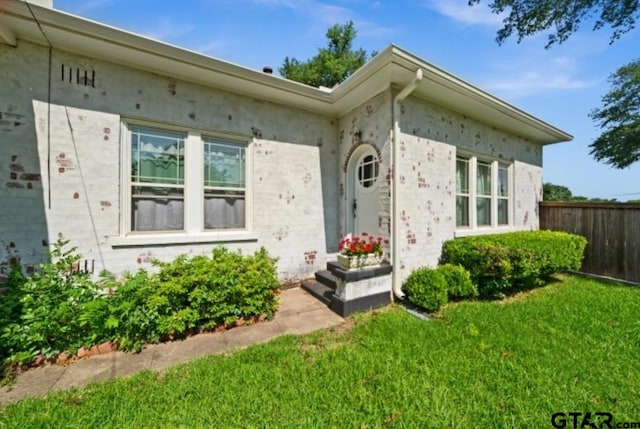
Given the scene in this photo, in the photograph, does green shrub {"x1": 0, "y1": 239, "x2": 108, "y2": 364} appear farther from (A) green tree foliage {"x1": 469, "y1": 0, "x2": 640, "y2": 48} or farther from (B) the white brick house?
(A) green tree foliage {"x1": 469, "y1": 0, "x2": 640, "y2": 48}

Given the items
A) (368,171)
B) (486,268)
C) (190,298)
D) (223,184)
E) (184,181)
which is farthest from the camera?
(368,171)

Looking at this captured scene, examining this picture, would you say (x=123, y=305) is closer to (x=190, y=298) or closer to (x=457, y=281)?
(x=190, y=298)

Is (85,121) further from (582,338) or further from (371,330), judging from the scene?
(582,338)

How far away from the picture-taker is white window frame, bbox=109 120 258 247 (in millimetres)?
3846

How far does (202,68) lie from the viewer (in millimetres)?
3916

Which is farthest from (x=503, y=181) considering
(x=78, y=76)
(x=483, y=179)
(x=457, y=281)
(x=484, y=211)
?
(x=78, y=76)

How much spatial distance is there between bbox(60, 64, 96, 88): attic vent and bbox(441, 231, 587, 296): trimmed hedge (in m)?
6.38

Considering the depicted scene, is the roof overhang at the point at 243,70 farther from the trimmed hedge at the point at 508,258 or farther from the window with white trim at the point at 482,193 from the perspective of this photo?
the trimmed hedge at the point at 508,258

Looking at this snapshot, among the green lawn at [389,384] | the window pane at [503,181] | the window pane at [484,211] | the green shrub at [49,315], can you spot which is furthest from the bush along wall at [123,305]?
the window pane at [503,181]

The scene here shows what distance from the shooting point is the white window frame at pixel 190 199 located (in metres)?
3.85

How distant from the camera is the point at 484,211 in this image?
6.20 meters

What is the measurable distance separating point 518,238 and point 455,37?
419 centimetres

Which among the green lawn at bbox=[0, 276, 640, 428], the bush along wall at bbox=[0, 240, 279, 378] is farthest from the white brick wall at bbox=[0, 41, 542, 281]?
the green lawn at bbox=[0, 276, 640, 428]

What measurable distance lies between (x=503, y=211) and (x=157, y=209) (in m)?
7.69
